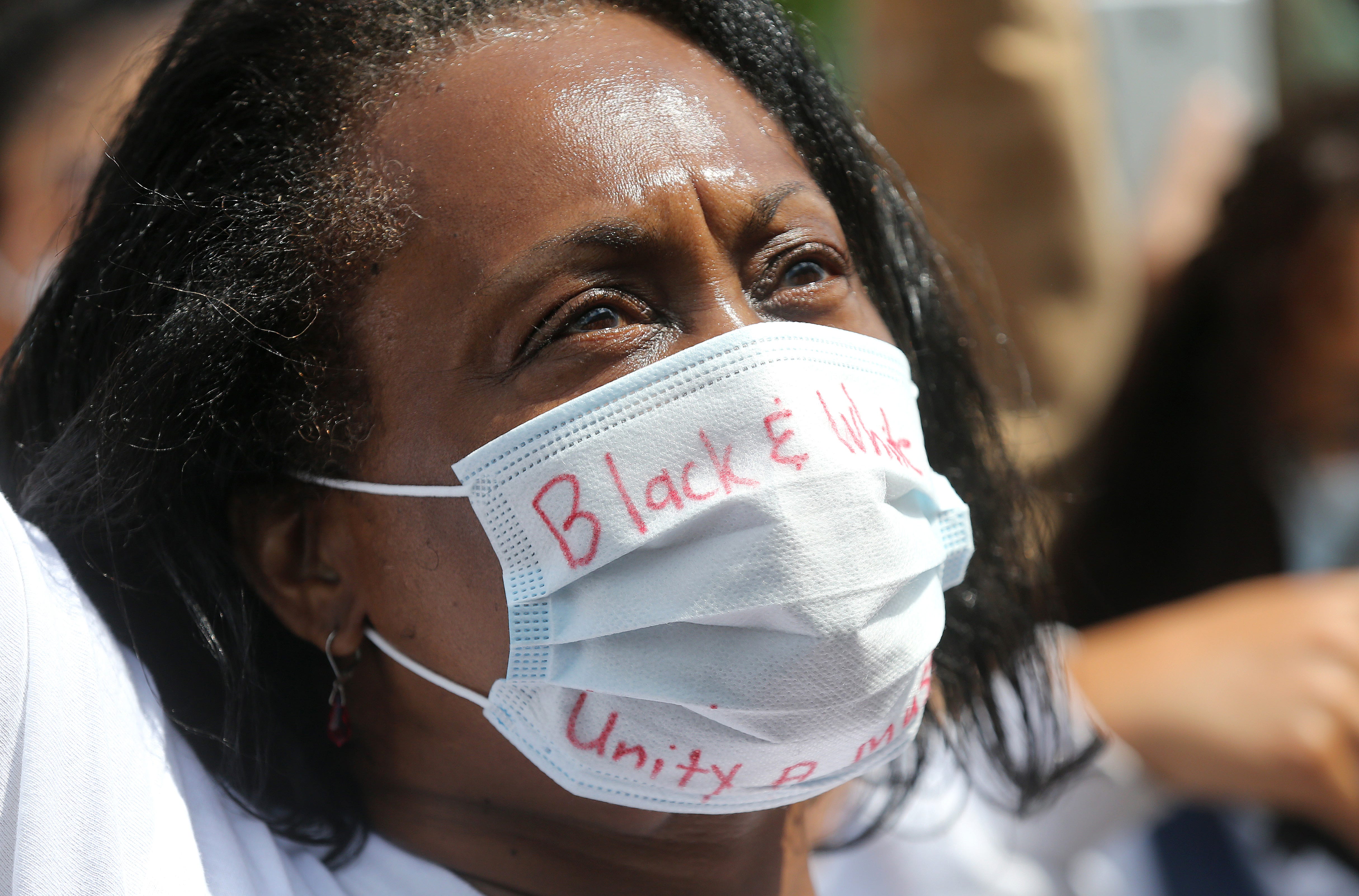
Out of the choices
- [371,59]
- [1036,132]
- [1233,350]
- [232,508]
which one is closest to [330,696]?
[232,508]

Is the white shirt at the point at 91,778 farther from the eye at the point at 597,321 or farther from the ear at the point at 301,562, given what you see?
the eye at the point at 597,321

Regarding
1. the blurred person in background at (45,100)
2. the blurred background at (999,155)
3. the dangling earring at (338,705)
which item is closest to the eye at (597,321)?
the dangling earring at (338,705)

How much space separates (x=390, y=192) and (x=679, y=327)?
1.27ft

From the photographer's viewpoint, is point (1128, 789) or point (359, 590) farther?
point (1128, 789)

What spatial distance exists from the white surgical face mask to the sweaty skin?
0.19 ft

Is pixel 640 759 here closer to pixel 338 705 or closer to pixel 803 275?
pixel 338 705

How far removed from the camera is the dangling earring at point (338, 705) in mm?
1588

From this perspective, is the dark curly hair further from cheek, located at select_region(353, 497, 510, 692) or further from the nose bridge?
the nose bridge

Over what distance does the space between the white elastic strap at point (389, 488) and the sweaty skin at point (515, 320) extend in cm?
1

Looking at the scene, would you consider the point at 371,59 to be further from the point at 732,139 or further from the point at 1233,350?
the point at 1233,350

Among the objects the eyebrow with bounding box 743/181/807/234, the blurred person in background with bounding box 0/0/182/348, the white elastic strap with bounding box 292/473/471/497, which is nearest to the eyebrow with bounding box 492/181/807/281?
the eyebrow with bounding box 743/181/807/234

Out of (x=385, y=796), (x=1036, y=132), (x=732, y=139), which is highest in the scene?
(x=732, y=139)

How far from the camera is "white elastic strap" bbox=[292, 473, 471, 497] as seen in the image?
142 centimetres

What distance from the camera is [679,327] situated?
146 cm
